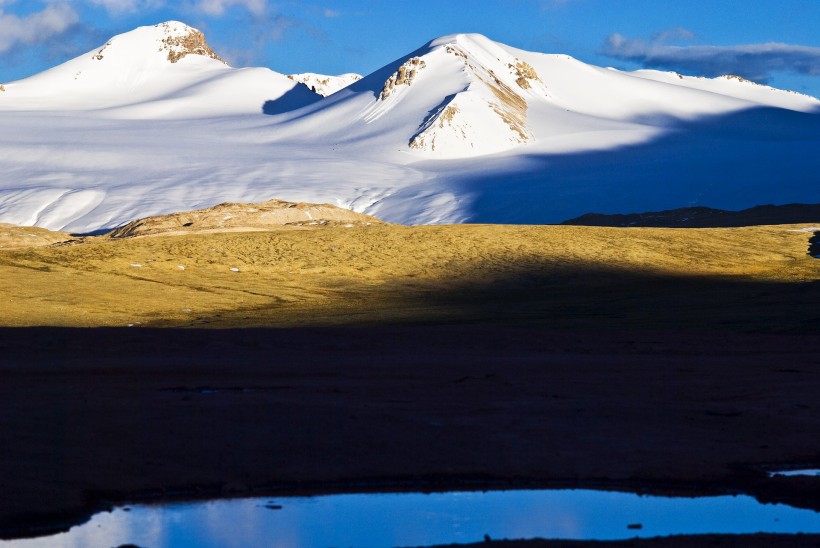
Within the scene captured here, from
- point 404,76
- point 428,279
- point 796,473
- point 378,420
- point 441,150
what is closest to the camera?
point 796,473

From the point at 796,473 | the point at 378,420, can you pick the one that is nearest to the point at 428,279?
the point at 378,420

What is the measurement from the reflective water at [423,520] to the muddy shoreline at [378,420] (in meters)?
0.35

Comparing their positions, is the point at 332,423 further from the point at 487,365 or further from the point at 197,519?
the point at 487,365

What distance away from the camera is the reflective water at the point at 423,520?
9.62m

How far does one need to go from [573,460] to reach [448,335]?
12402 millimetres

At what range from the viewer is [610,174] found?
4906 inches

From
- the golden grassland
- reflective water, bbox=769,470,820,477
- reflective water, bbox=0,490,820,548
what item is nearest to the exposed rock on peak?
the golden grassland

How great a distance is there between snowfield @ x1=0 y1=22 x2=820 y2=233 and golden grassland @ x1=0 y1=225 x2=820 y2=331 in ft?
156

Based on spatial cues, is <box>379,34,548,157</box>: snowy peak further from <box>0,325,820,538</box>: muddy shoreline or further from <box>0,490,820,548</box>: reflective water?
<box>0,490,820,548</box>: reflective water

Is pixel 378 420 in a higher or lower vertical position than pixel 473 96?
lower

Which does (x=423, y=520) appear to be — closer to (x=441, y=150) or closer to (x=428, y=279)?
(x=428, y=279)

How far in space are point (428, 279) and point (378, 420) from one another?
3133 cm

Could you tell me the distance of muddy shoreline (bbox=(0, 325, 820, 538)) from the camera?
11.3 metres

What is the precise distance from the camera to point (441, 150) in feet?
483
